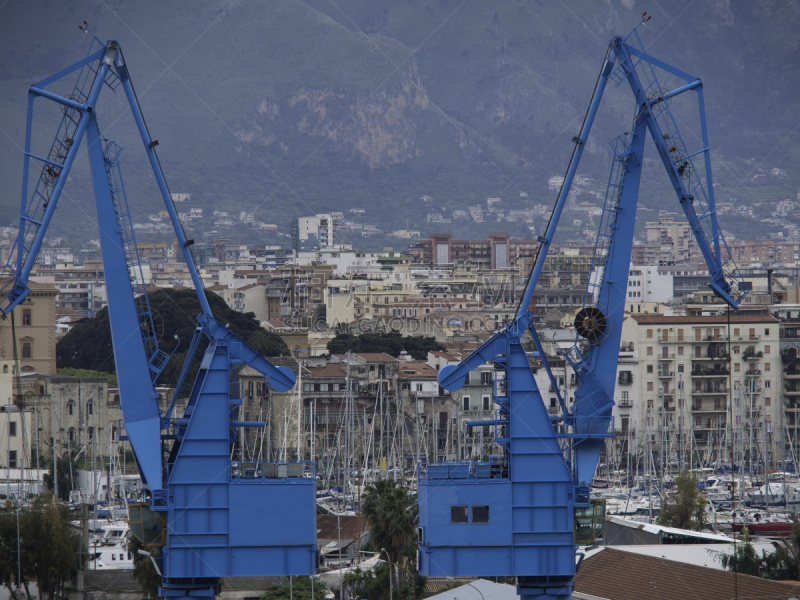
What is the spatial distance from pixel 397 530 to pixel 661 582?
697 cm

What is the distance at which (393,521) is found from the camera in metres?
32.3

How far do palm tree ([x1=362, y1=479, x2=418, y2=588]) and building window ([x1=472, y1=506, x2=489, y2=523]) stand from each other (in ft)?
32.8

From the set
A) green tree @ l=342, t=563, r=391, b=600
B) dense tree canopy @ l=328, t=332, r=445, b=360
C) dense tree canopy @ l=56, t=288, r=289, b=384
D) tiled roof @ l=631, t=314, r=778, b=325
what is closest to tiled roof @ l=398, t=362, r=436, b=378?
dense tree canopy @ l=328, t=332, r=445, b=360

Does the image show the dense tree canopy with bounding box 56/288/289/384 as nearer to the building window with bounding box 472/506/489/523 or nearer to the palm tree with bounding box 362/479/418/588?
the palm tree with bounding box 362/479/418/588

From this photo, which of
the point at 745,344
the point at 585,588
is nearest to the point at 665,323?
the point at 745,344

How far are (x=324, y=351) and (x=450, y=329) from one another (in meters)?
15.4

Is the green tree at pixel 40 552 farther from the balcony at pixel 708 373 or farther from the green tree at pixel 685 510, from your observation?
the balcony at pixel 708 373

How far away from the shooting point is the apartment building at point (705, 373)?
229 ft

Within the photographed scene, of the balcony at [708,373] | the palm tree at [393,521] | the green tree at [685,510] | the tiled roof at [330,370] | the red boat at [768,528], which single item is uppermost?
the tiled roof at [330,370]

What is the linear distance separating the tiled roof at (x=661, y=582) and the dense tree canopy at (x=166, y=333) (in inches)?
2102

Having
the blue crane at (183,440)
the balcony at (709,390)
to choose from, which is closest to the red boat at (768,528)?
the balcony at (709,390)

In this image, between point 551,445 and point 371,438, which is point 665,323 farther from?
point 551,445

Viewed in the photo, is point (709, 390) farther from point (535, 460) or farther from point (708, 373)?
point (535, 460)

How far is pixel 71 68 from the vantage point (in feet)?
79.9
